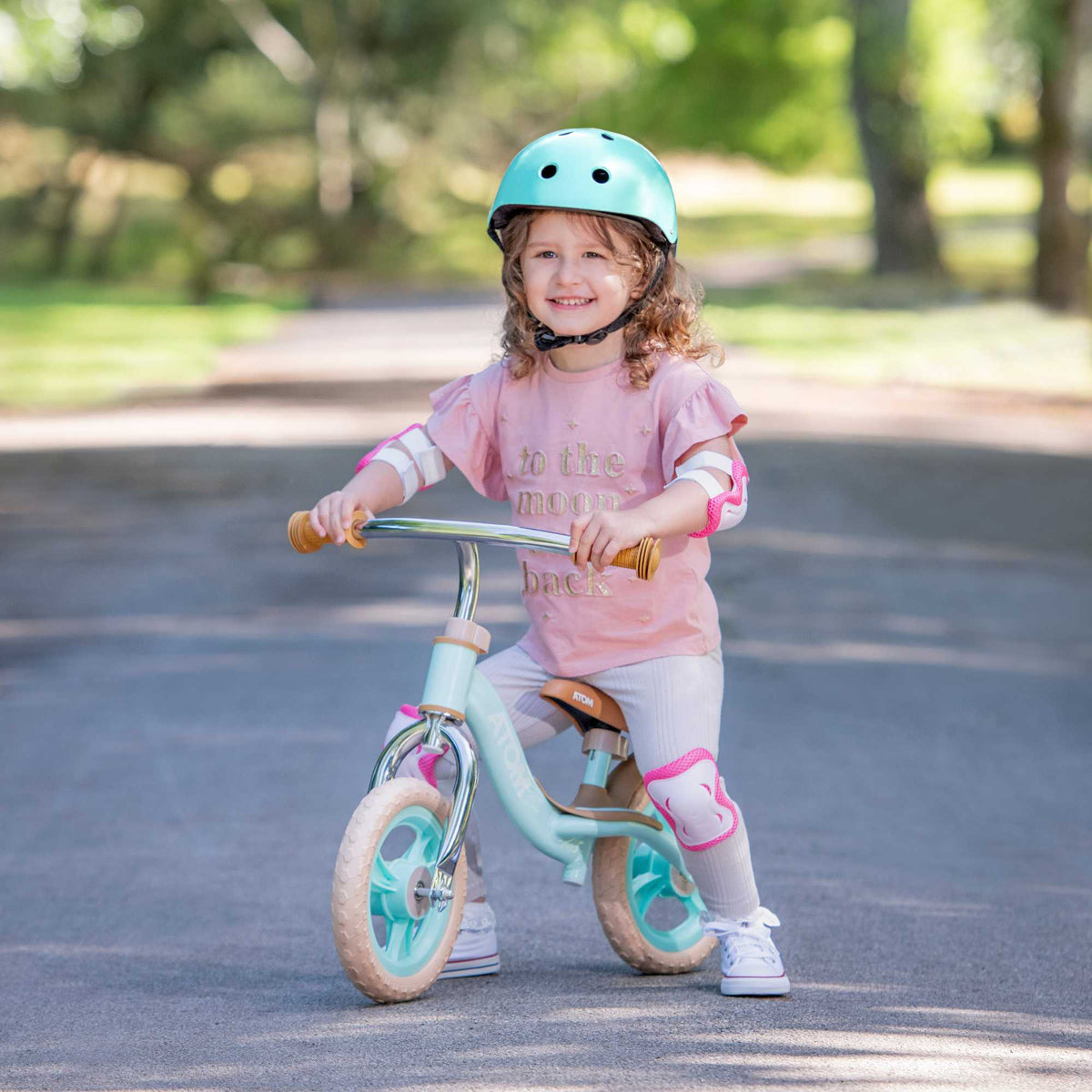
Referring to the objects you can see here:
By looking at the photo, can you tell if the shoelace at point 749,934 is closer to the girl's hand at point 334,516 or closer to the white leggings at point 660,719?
the white leggings at point 660,719

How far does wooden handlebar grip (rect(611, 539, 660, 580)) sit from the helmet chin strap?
641mm

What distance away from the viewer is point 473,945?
13.8 ft

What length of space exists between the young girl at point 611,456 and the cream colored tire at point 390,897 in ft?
0.51

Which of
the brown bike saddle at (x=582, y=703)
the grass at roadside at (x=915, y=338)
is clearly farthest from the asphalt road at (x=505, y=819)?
the grass at roadside at (x=915, y=338)

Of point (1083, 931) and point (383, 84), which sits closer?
point (1083, 931)

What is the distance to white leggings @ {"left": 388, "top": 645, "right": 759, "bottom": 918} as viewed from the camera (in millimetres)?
4012

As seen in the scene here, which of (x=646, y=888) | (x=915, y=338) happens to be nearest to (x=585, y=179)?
(x=646, y=888)

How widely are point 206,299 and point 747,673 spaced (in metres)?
31.4

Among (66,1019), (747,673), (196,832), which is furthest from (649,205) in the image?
(747,673)

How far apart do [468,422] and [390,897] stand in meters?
1.01

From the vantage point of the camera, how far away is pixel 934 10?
48.5 m

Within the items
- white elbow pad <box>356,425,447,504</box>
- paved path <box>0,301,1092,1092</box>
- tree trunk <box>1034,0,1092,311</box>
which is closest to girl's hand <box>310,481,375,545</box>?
white elbow pad <box>356,425,447,504</box>

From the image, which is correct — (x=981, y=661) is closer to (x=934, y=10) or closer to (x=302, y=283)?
(x=302, y=283)

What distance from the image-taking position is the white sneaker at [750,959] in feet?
13.4
